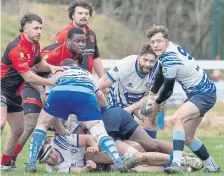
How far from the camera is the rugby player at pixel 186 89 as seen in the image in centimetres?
993

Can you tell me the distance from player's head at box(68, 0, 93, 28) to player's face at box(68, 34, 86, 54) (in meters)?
1.05

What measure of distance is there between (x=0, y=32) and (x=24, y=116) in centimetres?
1640

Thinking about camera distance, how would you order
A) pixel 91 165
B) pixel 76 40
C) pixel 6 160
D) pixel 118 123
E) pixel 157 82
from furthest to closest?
pixel 76 40
pixel 6 160
pixel 157 82
pixel 118 123
pixel 91 165

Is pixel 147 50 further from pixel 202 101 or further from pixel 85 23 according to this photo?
pixel 85 23

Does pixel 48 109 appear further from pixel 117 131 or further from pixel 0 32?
pixel 0 32

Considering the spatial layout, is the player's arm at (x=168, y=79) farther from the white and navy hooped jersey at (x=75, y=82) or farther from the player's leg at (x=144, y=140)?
the white and navy hooped jersey at (x=75, y=82)

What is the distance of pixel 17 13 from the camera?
29.0 metres

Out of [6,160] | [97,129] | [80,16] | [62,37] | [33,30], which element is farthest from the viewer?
[80,16]

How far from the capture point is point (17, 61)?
33.9 feet

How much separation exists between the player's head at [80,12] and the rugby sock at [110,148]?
2.72 meters

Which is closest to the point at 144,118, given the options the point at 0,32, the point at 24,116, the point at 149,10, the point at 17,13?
the point at 24,116

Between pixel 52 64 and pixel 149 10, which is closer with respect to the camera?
pixel 52 64

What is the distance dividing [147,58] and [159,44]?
79 centimetres

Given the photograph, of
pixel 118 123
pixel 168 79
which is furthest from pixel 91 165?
pixel 168 79
